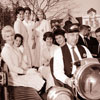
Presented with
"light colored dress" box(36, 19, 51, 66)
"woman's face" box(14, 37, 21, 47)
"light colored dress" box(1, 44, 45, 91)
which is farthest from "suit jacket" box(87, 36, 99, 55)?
"light colored dress" box(1, 44, 45, 91)

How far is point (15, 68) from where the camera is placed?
239 centimetres

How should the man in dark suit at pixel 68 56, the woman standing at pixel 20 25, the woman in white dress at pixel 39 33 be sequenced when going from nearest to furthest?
the man in dark suit at pixel 68 56 → the woman standing at pixel 20 25 → the woman in white dress at pixel 39 33

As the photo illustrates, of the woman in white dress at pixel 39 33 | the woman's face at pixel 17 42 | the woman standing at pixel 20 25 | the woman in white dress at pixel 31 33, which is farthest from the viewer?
the woman in white dress at pixel 39 33

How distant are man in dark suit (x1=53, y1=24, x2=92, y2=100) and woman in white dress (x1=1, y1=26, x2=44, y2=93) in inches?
23.2

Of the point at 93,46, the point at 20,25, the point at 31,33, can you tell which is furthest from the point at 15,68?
the point at 31,33

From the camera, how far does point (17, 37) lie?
2.97 m

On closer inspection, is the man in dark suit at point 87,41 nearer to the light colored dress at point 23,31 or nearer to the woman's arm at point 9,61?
the light colored dress at point 23,31

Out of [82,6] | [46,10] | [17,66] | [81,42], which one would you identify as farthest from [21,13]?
[82,6]

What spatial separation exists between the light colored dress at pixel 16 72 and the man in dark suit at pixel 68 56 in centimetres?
59

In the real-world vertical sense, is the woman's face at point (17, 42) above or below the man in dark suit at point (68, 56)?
above

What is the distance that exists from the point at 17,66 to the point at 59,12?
9.27 ft

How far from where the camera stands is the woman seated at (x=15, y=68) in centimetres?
233

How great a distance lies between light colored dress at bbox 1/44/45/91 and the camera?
2.34 meters

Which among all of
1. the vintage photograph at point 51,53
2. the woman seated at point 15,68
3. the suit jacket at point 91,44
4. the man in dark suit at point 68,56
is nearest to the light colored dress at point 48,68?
the vintage photograph at point 51,53
